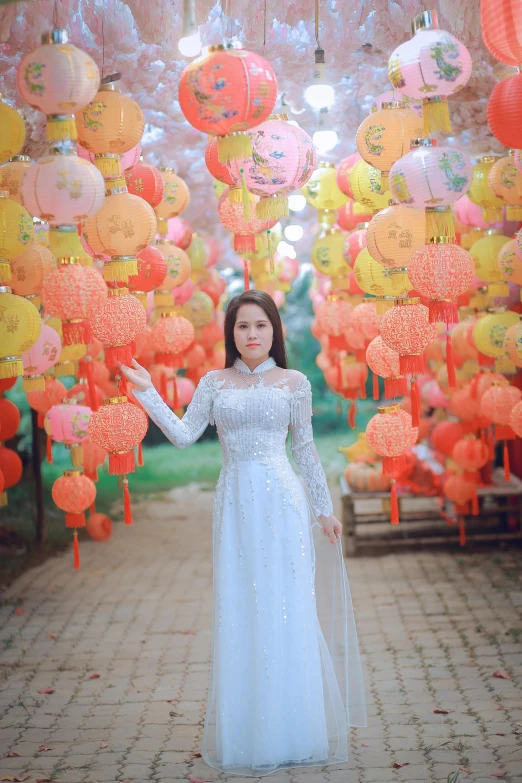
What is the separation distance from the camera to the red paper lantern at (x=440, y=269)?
3.65 metres

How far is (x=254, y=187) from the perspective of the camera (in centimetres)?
385

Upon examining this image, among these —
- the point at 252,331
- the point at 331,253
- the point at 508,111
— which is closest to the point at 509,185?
the point at 508,111

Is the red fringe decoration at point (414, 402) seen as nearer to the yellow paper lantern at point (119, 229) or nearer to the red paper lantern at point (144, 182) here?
the yellow paper lantern at point (119, 229)

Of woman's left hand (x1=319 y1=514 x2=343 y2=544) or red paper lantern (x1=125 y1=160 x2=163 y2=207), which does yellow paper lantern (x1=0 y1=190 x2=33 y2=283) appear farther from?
woman's left hand (x1=319 y1=514 x2=343 y2=544)

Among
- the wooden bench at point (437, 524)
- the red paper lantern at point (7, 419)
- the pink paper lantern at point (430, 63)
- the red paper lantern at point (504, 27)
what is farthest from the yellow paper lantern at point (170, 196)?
the wooden bench at point (437, 524)

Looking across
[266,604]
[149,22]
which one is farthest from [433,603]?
[149,22]

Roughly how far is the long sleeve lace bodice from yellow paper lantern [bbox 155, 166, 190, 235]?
1772mm

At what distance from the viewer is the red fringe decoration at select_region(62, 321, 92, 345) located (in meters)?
3.80

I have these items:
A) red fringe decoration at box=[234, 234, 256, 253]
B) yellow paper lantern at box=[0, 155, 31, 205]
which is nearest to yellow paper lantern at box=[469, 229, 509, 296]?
red fringe decoration at box=[234, 234, 256, 253]

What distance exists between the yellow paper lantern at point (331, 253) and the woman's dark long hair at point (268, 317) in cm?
216

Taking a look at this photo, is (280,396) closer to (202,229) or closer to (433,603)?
(433,603)

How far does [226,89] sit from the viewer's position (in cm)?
311

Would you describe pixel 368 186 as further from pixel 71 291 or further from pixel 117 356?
pixel 71 291

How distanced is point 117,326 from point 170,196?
5.67ft
